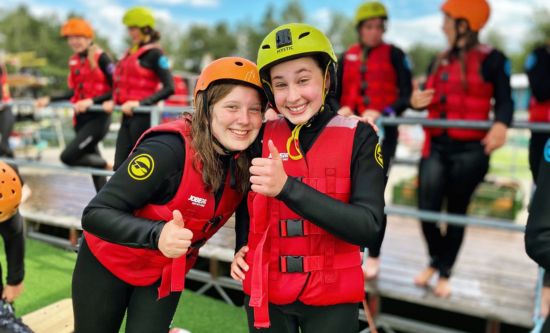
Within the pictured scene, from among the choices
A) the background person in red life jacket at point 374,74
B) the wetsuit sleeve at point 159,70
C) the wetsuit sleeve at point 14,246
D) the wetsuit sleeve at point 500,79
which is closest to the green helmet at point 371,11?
the background person in red life jacket at point 374,74

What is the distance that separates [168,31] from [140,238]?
75009 mm

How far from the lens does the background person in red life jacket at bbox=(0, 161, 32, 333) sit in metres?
2.37

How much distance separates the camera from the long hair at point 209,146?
1.84 m

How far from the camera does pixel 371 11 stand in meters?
3.83

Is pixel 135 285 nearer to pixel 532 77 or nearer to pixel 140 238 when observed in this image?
pixel 140 238

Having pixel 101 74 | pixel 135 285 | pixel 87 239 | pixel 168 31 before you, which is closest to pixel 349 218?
pixel 135 285

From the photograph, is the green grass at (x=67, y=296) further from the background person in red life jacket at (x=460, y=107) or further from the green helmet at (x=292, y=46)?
the green helmet at (x=292, y=46)

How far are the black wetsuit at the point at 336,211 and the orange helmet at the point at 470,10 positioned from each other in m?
2.07

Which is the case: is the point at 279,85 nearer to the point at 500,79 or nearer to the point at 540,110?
the point at 500,79

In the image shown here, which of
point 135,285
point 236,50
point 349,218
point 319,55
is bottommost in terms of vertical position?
point 135,285

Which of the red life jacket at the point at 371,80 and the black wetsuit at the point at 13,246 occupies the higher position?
the red life jacket at the point at 371,80

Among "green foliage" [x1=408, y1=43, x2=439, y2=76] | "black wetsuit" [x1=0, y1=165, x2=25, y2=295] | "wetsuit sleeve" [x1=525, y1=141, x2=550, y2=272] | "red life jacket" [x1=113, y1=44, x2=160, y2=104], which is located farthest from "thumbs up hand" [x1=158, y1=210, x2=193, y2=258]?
"green foliage" [x1=408, y1=43, x2=439, y2=76]

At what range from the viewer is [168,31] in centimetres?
7181

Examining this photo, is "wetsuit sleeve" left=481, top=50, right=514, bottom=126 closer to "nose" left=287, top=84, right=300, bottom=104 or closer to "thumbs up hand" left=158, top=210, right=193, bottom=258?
"nose" left=287, top=84, right=300, bottom=104
